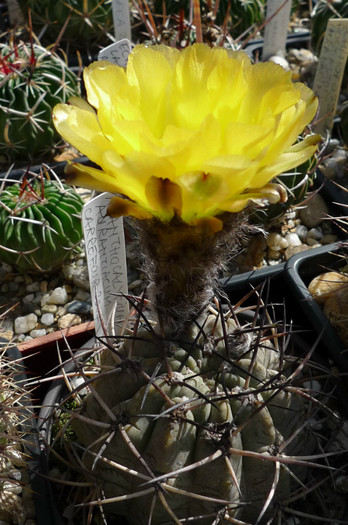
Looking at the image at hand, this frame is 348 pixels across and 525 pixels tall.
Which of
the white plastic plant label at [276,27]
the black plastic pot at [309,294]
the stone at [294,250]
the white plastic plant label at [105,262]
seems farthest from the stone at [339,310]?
the white plastic plant label at [276,27]

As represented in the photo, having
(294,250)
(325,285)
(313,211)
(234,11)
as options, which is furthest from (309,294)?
(234,11)

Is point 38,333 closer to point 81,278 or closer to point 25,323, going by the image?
point 25,323

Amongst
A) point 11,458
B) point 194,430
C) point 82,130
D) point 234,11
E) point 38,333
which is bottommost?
point 38,333

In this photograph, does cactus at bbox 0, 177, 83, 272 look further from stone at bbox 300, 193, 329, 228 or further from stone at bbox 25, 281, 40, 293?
stone at bbox 300, 193, 329, 228

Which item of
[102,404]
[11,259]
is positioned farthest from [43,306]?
[102,404]

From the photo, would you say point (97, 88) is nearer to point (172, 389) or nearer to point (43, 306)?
point (172, 389)
